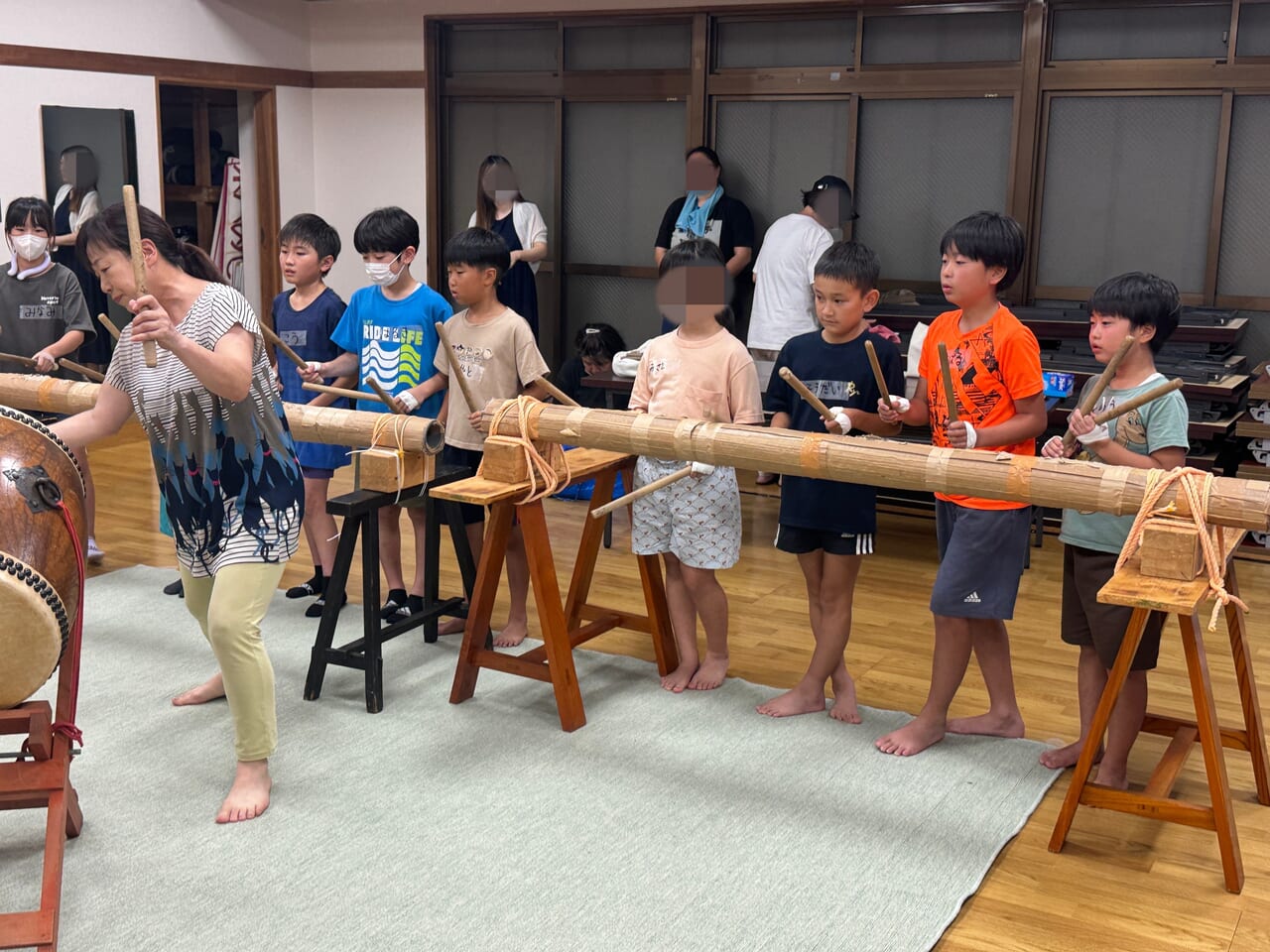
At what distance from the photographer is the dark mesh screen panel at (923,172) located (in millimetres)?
5918

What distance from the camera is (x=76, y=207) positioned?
639cm

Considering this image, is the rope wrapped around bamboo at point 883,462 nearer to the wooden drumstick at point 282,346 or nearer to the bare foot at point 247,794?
the wooden drumstick at point 282,346

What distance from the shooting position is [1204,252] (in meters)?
5.58

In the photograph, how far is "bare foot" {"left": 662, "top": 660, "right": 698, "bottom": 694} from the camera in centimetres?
339

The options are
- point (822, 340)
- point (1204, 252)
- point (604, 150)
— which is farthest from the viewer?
point (604, 150)

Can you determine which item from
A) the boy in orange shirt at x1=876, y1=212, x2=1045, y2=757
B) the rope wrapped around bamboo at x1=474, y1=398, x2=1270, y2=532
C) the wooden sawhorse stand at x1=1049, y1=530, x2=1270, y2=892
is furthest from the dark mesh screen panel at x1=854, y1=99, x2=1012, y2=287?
the wooden sawhorse stand at x1=1049, y1=530, x2=1270, y2=892

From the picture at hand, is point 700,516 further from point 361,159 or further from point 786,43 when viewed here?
point 361,159

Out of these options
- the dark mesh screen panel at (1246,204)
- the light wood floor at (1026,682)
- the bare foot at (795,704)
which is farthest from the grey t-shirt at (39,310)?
the dark mesh screen panel at (1246,204)

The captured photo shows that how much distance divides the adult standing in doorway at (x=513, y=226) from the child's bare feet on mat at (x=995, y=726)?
12.8 feet

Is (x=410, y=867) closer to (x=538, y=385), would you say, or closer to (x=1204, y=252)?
(x=538, y=385)

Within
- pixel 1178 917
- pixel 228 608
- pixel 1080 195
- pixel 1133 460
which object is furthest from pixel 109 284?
pixel 1080 195

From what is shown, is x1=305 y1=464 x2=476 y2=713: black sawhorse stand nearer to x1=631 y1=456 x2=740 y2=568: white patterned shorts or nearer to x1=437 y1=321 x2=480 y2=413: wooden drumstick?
x1=437 y1=321 x2=480 y2=413: wooden drumstick

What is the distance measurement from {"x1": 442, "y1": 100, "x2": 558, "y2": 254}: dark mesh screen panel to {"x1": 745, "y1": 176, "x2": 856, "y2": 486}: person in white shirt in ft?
5.97

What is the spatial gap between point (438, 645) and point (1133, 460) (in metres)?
2.01
